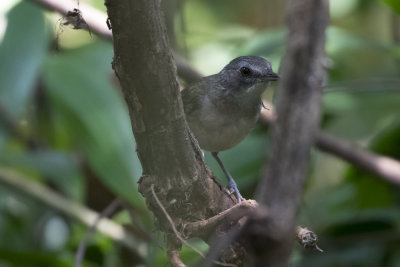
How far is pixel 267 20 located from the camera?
7160mm

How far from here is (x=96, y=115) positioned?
443cm

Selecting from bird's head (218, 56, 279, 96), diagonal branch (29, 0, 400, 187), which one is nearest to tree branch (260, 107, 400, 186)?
diagonal branch (29, 0, 400, 187)

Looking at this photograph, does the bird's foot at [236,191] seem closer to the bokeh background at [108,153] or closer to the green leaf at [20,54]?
the bokeh background at [108,153]

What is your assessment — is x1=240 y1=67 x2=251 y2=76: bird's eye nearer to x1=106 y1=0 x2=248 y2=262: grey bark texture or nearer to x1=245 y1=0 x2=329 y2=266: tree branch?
x1=106 y1=0 x2=248 y2=262: grey bark texture

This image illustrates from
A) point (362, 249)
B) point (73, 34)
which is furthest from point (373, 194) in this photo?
point (73, 34)

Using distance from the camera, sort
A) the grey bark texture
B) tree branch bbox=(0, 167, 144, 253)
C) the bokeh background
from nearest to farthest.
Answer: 1. the grey bark texture
2. the bokeh background
3. tree branch bbox=(0, 167, 144, 253)

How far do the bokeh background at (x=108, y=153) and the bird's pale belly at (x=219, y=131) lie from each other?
25.6 inches

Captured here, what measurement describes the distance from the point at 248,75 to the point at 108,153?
1195mm

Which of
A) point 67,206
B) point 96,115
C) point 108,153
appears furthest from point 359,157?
point 67,206

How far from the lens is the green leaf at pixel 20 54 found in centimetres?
447

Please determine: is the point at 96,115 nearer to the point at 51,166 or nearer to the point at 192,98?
the point at 51,166

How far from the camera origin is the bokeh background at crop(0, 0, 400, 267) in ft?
14.2

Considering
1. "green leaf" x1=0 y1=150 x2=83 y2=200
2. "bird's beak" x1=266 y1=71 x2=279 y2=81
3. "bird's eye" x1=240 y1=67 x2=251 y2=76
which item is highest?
"bird's eye" x1=240 y1=67 x2=251 y2=76

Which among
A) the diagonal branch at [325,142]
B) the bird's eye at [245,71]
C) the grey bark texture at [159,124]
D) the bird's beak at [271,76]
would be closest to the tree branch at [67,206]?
the diagonal branch at [325,142]
